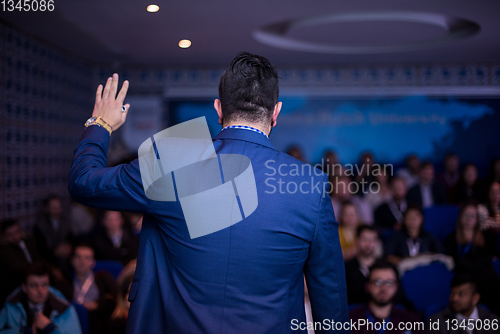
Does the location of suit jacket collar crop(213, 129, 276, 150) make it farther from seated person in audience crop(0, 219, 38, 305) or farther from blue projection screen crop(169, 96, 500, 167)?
blue projection screen crop(169, 96, 500, 167)

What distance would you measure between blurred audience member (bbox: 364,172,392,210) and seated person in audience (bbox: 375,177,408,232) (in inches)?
2.7

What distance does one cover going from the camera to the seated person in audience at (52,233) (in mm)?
3350

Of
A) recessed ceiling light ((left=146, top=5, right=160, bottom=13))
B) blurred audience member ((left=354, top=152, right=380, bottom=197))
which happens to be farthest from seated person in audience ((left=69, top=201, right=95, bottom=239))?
blurred audience member ((left=354, top=152, right=380, bottom=197))

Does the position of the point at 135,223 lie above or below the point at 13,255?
above

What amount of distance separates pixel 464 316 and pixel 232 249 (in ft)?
6.78

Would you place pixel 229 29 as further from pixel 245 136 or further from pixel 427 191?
pixel 427 191

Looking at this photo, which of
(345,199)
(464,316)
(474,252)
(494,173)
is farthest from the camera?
(494,173)

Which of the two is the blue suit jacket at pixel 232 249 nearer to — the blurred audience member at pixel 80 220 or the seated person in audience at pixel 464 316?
the seated person in audience at pixel 464 316

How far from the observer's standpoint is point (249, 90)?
75cm

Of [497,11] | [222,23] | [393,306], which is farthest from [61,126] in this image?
[497,11]

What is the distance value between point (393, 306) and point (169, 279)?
1.86 metres

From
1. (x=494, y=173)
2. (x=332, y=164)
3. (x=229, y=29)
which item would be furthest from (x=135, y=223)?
(x=494, y=173)

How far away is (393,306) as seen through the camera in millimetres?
2188

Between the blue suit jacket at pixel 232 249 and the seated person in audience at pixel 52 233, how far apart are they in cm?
287
